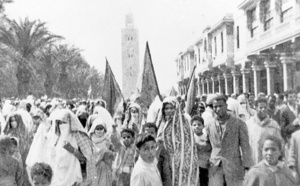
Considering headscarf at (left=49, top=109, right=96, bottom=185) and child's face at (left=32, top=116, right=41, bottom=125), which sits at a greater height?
child's face at (left=32, top=116, right=41, bottom=125)

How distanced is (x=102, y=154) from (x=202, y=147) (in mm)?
1361

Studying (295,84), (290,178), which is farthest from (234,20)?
(290,178)

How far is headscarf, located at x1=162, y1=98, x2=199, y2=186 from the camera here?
5.05 meters

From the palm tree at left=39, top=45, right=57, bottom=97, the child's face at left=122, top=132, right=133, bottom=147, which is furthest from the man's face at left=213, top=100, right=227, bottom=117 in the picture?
the palm tree at left=39, top=45, right=57, bottom=97

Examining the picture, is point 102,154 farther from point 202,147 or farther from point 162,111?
point 202,147

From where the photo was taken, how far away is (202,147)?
569 cm

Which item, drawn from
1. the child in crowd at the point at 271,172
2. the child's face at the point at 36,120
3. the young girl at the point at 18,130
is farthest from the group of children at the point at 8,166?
the child's face at the point at 36,120

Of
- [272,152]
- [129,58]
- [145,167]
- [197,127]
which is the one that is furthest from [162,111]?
[129,58]

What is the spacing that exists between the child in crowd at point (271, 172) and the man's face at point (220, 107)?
1.57m

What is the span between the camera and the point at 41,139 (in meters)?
6.45

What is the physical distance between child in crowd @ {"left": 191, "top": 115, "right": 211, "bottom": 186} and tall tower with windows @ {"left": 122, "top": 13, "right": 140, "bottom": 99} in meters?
72.6

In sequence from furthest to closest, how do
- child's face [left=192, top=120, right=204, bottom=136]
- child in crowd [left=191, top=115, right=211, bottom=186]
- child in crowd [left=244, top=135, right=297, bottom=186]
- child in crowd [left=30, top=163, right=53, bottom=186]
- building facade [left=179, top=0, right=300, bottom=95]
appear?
building facade [left=179, top=0, right=300, bottom=95]
child's face [left=192, top=120, right=204, bottom=136]
child in crowd [left=191, top=115, right=211, bottom=186]
child in crowd [left=244, top=135, right=297, bottom=186]
child in crowd [left=30, top=163, right=53, bottom=186]

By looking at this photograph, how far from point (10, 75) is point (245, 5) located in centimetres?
1850

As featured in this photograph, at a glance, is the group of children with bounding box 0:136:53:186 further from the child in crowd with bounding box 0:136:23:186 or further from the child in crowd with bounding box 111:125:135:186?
the child in crowd with bounding box 111:125:135:186
